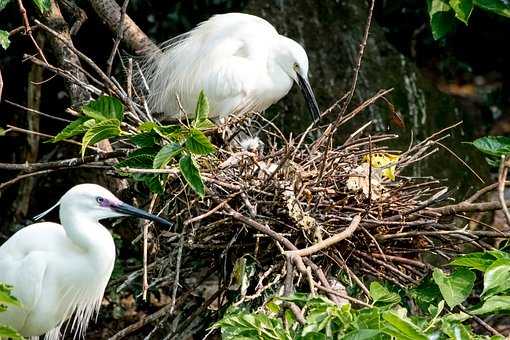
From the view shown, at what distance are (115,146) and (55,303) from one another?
726 millimetres

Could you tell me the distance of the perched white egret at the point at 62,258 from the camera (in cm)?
389

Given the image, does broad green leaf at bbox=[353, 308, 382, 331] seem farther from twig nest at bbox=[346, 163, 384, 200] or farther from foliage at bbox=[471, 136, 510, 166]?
twig nest at bbox=[346, 163, 384, 200]

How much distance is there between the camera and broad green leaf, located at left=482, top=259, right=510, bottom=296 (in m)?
2.85

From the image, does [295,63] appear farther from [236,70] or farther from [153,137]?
[153,137]

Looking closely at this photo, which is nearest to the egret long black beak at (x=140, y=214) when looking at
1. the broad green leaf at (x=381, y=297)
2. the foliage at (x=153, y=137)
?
the foliage at (x=153, y=137)

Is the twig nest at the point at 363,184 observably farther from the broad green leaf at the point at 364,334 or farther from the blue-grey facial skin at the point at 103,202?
the broad green leaf at the point at 364,334

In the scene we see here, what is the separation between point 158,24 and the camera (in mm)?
6516

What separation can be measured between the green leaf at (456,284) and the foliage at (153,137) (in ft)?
2.40

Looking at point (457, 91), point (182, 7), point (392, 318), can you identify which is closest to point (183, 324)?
point (392, 318)

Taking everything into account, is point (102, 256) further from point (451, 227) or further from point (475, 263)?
point (475, 263)

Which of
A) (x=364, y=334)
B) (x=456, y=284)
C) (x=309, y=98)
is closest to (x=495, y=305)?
(x=456, y=284)

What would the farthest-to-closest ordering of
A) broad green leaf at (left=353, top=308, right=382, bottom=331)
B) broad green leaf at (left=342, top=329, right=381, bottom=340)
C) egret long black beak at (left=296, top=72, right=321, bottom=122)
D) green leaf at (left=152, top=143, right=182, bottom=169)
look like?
egret long black beak at (left=296, top=72, right=321, bottom=122) < green leaf at (left=152, top=143, right=182, bottom=169) < broad green leaf at (left=353, top=308, right=382, bottom=331) < broad green leaf at (left=342, top=329, right=381, bottom=340)

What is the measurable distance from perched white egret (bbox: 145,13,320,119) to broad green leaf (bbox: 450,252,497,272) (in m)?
1.91

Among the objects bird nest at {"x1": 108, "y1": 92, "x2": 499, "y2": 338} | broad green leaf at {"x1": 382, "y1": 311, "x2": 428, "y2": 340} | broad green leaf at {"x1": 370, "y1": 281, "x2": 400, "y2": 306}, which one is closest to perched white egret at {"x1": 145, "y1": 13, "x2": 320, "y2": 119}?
bird nest at {"x1": 108, "y1": 92, "x2": 499, "y2": 338}
